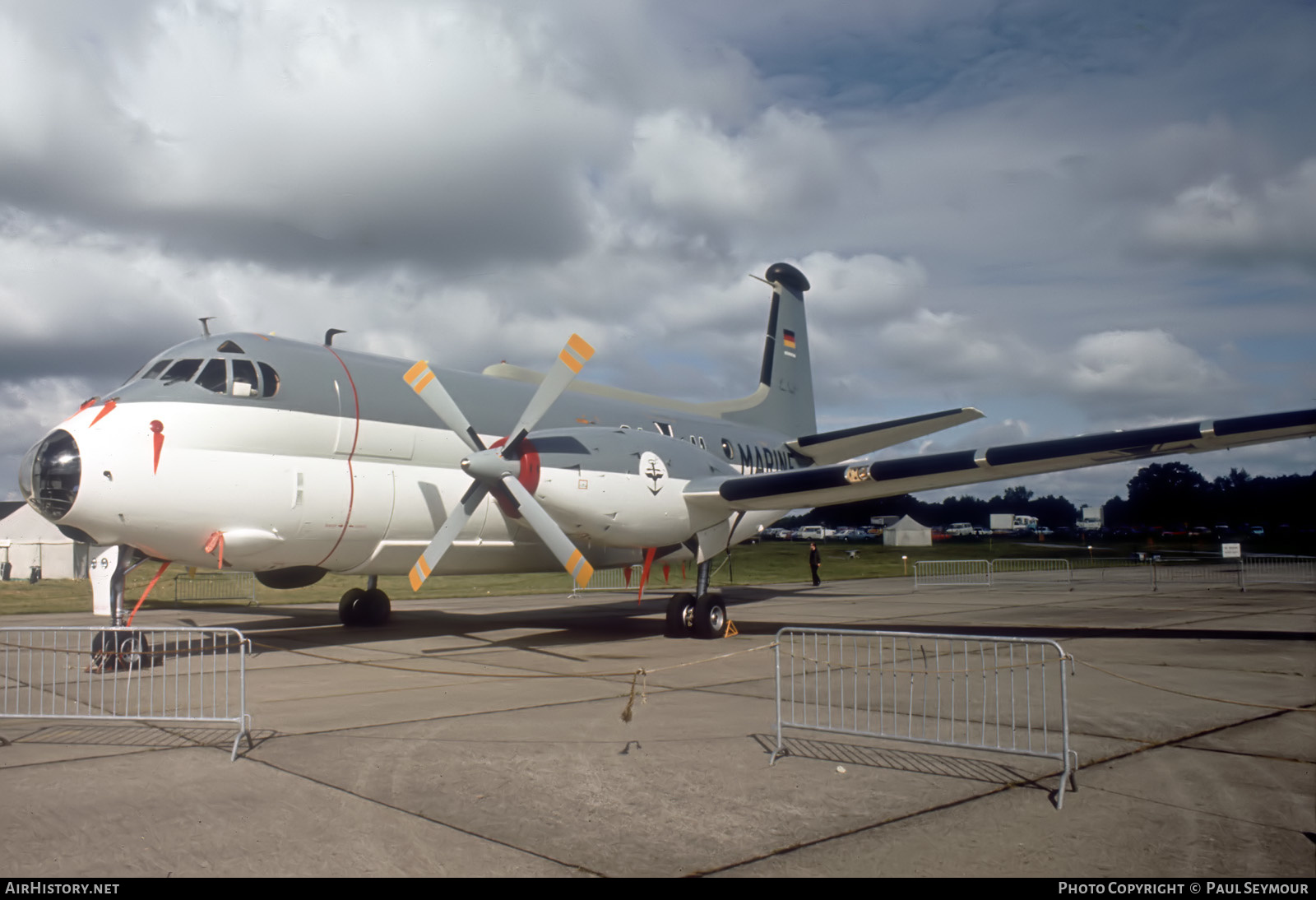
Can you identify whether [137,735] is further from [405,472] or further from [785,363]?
[785,363]

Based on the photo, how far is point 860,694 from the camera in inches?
373

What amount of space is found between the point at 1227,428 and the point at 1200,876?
997cm

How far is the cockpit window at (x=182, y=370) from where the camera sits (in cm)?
1175

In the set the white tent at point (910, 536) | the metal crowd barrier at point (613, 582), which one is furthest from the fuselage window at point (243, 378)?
the white tent at point (910, 536)

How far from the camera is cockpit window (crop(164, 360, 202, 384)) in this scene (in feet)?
38.5

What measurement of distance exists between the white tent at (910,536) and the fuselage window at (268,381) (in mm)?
64425

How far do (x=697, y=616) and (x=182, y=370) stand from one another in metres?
8.67

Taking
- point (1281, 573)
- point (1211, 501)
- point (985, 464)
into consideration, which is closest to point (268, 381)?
point (985, 464)

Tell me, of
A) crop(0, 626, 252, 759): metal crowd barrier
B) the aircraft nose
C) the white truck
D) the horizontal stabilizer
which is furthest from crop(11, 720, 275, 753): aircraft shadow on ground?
the white truck

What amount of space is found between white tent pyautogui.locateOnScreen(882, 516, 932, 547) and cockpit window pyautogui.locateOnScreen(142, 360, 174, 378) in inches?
2570

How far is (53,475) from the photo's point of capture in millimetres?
10586

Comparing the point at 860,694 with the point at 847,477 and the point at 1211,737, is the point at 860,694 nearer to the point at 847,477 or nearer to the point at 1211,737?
the point at 1211,737

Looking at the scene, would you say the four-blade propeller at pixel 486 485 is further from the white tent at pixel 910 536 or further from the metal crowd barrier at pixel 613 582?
the white tent at pixel 910 536

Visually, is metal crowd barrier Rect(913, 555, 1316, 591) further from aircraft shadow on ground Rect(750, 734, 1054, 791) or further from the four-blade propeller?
aircraft shadow on ground Rect(750, 734, 1054, 791)
